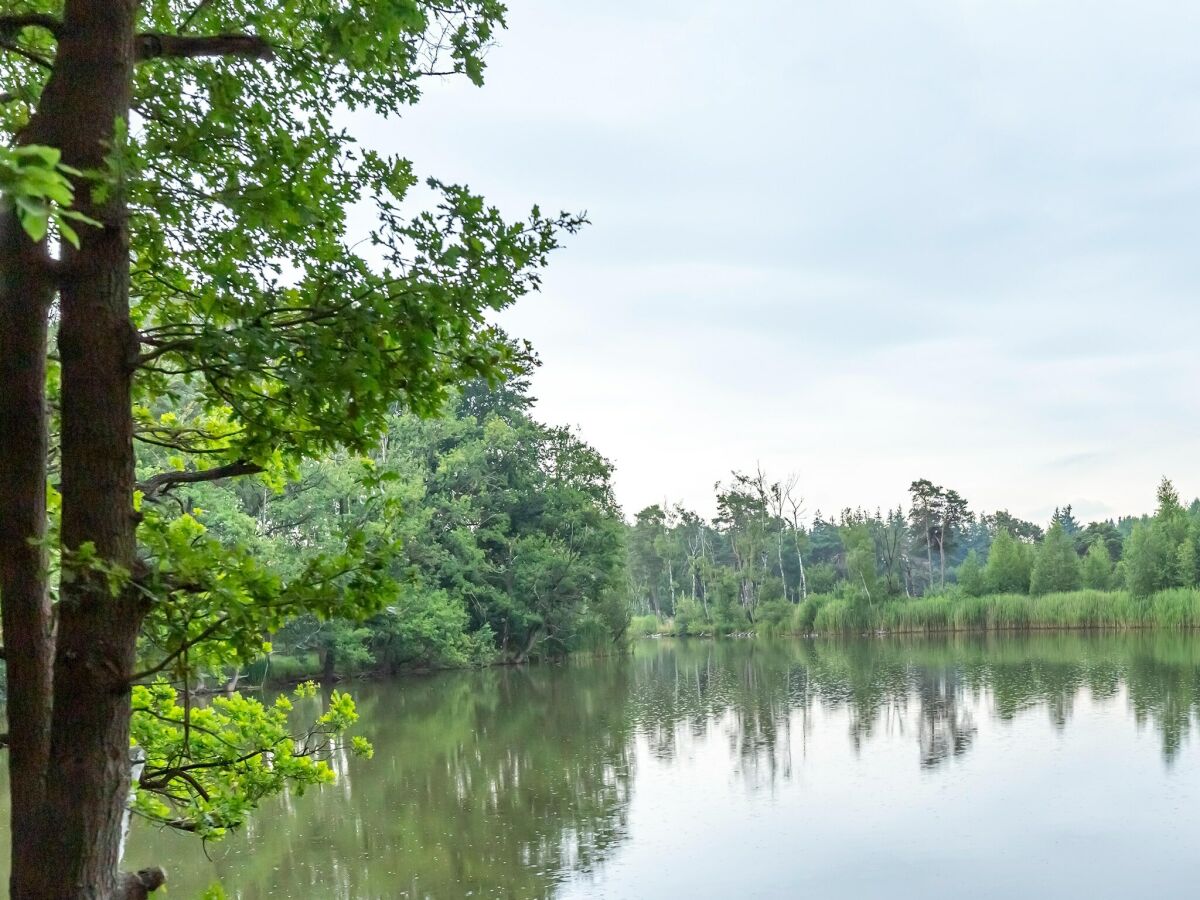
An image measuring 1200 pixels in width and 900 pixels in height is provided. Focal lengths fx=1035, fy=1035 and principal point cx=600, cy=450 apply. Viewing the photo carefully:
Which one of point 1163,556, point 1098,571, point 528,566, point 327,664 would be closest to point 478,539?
point 528,566

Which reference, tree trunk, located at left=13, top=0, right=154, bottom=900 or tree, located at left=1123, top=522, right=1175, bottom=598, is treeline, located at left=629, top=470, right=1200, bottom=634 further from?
tree trunk, located at left=13, top=0, right=154, bottom=900

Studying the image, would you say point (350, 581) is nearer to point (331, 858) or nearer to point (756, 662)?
point (331, 858)

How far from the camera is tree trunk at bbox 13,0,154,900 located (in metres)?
2.33

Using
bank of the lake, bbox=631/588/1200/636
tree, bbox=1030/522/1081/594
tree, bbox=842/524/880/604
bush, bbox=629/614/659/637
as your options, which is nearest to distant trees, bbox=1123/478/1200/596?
bank of the lake, bbox=631/588/1200/636

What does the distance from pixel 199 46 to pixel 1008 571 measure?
46760 millimetres

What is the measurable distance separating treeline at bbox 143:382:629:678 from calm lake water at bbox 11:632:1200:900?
5676 mm

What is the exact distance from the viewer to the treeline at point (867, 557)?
42.0 metres

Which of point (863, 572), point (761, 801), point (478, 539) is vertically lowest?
point (761, 801)

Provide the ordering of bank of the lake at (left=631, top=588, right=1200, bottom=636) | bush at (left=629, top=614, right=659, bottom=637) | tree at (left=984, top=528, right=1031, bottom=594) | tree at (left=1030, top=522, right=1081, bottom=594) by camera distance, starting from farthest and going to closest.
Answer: bush at (left=629, top=614, right=659, bottom=637) → tree at (left=984, top=528, right=1031, bottom=594) → tree at (left=1030, top=522, right=1081, bottom=594) → bank of the lake at (left=631, top=588, right=1200, bottom=636)

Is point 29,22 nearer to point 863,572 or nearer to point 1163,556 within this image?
point 1163,556

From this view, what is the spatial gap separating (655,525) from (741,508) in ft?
45.1

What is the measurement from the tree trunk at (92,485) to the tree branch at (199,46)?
0.23m

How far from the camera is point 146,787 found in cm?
321

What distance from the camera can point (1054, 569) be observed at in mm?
43531
